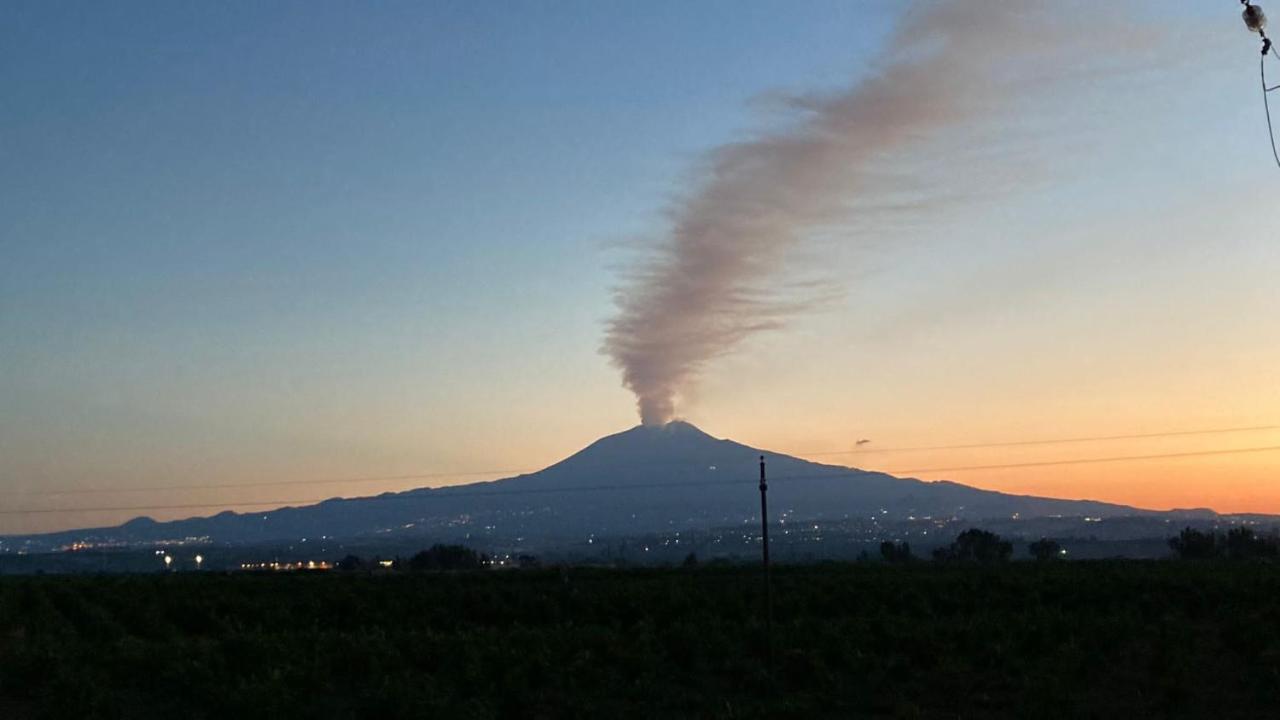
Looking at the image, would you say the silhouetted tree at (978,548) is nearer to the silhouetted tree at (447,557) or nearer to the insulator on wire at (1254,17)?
the silhouetted tree at (447,557)

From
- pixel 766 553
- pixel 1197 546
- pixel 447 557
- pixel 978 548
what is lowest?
pixel 978 548

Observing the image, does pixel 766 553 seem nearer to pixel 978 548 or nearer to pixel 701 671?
pixel 701 671

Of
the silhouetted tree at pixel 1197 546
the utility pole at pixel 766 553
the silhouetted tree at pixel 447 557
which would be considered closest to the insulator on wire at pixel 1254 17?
the utility pole at pixel 766 553

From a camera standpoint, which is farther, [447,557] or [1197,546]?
[447,557]

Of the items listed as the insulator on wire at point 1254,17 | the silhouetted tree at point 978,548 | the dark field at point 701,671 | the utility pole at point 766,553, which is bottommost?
the silhouetted tree at point 978,548

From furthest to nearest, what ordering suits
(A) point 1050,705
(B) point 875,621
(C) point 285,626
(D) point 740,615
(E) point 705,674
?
(C) point 285,626, (D) point 740,615, (B) point 875,621, (E) point 705,674, (A) point 1050,705

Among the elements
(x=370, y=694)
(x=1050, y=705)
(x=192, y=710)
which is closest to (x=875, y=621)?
(x=1050, y=705)

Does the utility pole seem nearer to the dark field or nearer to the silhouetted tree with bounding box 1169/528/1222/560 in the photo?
the dark field

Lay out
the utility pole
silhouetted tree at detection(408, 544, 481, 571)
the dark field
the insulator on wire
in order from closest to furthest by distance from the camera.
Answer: the insulator on wire, the utility pole, the dark field, silhouetted tree at detection(408, 544, 481, 571)

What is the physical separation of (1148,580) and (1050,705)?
23244 millimetres

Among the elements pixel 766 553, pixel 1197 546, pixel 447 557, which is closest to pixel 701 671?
pixel 766 553

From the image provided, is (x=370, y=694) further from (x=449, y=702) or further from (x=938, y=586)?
(x=938, y=586)

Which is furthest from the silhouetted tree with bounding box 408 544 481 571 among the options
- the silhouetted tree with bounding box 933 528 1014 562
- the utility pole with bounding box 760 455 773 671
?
the utility pole with bounding box 760 455 773 671

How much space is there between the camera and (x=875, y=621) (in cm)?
2586
